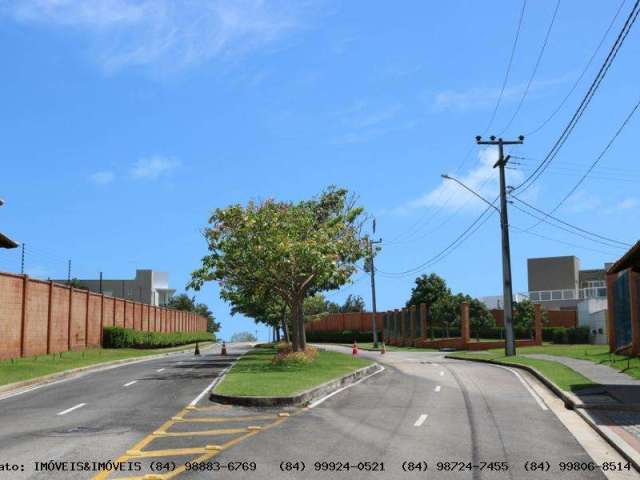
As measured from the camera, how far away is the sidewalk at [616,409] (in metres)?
12.2

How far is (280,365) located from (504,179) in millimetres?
15389

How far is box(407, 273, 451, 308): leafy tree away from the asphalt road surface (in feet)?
190

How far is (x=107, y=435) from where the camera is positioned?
13031mm

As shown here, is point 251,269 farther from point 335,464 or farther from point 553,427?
point 335,464

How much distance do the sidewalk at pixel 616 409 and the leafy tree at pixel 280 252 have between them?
41.0 ft

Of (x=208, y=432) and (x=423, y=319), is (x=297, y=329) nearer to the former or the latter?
(x=208, y=432)

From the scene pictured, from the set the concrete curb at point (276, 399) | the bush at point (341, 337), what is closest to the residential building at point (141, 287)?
the bush at point (341, 337)

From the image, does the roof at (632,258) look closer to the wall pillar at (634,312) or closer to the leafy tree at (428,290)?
the wall pillar at (634,312)

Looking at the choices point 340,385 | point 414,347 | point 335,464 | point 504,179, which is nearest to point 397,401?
point 340,385

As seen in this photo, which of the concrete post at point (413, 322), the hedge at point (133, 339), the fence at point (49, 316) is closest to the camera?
the fence at point (49, 316)

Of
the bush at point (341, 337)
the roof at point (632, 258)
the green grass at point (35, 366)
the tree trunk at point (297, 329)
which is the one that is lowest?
the green grass at point (35, 366)

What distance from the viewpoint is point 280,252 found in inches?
1243

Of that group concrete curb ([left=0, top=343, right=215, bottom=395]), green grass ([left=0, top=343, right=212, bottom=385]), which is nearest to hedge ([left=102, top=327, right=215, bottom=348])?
green grass ([left=0, top=343, right=212, bottom=385])

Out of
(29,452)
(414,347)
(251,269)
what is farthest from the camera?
(414,347)
